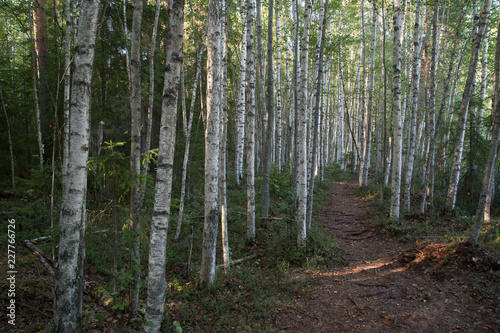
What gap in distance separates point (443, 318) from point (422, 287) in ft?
3.37

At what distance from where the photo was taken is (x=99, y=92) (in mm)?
8148

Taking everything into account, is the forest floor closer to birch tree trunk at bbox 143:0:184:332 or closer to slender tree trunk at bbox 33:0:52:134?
birch tree trunk at bbox 143:0:184:332

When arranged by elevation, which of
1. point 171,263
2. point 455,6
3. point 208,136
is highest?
point 455,6

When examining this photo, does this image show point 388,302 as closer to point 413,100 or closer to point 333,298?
point 333,298

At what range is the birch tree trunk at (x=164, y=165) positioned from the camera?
3.26 m

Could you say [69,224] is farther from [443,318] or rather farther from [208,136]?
[443,318]

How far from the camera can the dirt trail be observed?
13.9ft

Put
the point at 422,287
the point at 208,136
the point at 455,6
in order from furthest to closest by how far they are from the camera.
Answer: the point at 455,6 < the point at 422,287 < the point at 208,136

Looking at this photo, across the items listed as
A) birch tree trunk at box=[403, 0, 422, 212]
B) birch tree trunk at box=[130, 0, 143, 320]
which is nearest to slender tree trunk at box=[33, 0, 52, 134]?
birch tree trunk at box=[130, 0, 143, 320]

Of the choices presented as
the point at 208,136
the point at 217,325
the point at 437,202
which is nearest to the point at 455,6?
the point at 437,202

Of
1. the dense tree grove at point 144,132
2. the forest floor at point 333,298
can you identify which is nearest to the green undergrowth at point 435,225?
the dense tree grove at point 144,132

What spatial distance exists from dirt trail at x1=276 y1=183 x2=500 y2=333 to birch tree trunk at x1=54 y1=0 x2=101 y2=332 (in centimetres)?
319

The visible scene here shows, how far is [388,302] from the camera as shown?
15.9 ft

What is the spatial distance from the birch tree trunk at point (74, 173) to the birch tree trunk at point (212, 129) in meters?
2.18
